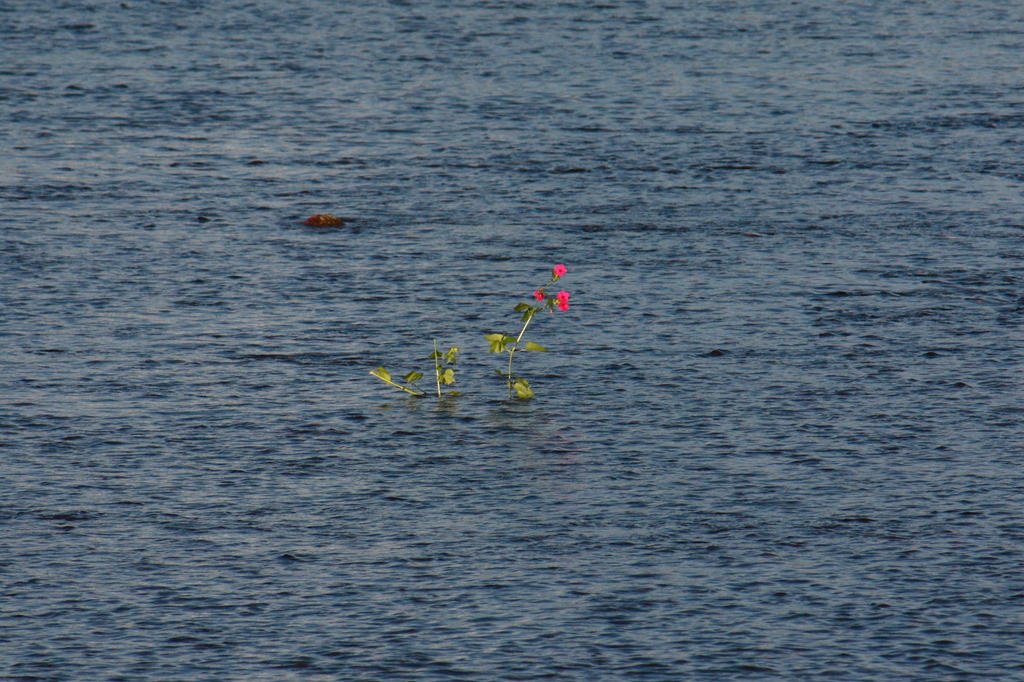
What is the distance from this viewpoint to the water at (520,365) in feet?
15.5

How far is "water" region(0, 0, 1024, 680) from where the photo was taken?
15.5 feet

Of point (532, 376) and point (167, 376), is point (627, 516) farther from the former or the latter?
point (167, 376)

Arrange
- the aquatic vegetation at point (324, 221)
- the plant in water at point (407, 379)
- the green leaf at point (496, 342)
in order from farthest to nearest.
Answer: the aquatic vegetation at point (324, 221) < the green leaf at point (496, 342) < the plant in water at point (407, 379)

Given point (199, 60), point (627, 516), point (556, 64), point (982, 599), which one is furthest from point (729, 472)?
point (199, 60)

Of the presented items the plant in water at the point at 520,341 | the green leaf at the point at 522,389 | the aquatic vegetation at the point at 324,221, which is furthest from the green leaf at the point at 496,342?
the aquatic vegetation at the point at 324,221

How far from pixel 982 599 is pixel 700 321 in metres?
2.73

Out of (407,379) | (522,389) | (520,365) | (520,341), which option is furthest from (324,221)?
(522,389)

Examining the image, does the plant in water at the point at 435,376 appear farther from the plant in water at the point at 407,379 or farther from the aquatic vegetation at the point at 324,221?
the aquatic vegetation at the point at 324,221

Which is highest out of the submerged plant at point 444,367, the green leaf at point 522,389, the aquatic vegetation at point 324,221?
the aquatic vegetation at point 324,221

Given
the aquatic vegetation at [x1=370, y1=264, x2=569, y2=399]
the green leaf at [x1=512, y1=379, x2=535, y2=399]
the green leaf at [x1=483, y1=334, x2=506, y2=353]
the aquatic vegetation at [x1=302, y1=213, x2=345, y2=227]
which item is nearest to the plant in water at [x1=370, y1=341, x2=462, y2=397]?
the aquatic vegetation at [x1=370, y1=264, x2=569, y2=399]

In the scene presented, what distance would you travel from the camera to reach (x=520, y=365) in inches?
275

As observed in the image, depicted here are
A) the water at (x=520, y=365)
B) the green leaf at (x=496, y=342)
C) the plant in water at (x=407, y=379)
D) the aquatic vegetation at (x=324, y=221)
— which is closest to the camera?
the water at (x=520, y=365)

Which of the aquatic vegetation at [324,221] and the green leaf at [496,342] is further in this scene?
the aquatic vegetation at [324,221]

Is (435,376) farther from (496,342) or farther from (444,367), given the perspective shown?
(496,342)
